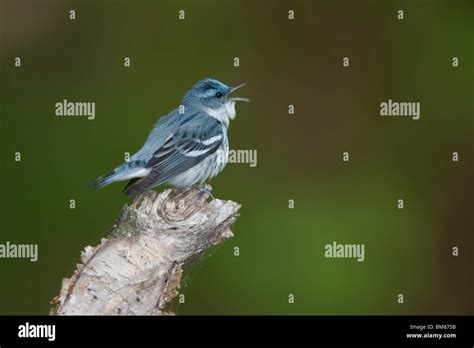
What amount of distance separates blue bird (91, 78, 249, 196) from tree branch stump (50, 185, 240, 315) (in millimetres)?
698

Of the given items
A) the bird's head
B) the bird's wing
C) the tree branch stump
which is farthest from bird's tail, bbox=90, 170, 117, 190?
the bird's head

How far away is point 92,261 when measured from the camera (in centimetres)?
427

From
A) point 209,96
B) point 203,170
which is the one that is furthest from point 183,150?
point 209,96

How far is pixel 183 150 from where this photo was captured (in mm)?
5906

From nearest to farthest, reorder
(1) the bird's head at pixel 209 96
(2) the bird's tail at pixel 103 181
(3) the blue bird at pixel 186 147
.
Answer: (2) the bird's tail at pixel 103 181 < (3) the blue bird at pixel 186 147 < (1) the bird's head at pixel 209 96

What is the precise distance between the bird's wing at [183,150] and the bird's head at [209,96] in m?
0.20

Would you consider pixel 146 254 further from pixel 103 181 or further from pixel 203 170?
pixel 203 170

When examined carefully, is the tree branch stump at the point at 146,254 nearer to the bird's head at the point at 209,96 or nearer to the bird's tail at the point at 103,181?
the bird's tail at the point at 103,181

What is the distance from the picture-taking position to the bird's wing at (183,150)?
18.1 feet

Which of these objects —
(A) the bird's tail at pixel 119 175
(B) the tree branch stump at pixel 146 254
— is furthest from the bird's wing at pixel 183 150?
(B) the tree branch stump at pixel 146 254

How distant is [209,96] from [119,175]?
1.46 metres

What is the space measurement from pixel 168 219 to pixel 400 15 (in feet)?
16.0

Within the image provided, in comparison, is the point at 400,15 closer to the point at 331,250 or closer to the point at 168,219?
the point at 331,250
